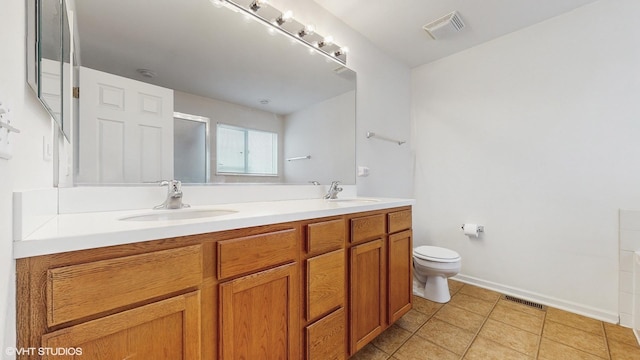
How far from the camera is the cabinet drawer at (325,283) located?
1.10 m

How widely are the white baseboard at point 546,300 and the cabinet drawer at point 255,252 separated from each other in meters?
2.26

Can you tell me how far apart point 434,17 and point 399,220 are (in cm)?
172

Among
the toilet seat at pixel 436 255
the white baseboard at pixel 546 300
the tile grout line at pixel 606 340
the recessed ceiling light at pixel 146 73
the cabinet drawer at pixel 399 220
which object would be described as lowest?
the tile grout line at pixel 606 340

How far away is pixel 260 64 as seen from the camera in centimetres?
163

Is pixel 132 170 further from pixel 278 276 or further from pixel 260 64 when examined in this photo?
pixel 260 64

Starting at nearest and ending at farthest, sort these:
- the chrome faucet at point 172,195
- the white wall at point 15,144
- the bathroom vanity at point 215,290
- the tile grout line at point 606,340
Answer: the white wall at point 15,144
the bathroom vanity at point 215,290
the chrome faucet at point 172,195
the tile grout line at point 606,340

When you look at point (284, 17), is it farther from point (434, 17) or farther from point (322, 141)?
point (434, 17)

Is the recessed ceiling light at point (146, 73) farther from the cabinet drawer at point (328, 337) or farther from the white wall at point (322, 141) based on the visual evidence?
the cabinet drawer at point (328, 337)

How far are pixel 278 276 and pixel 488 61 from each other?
9.02 feet

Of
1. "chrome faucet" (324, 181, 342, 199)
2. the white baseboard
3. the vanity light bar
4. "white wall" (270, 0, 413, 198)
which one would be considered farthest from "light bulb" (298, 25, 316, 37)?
the white baseboard

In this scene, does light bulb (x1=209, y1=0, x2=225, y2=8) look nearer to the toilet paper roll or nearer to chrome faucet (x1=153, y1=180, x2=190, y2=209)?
chrome faucet (x1=153, y1=180, x2=190, y2=209)

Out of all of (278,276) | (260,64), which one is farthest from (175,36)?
(278,276)

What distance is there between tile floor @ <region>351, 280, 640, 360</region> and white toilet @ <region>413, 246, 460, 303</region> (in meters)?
0.10

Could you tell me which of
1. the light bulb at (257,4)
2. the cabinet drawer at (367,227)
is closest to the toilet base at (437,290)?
the cabinet drawer at (367,227)
